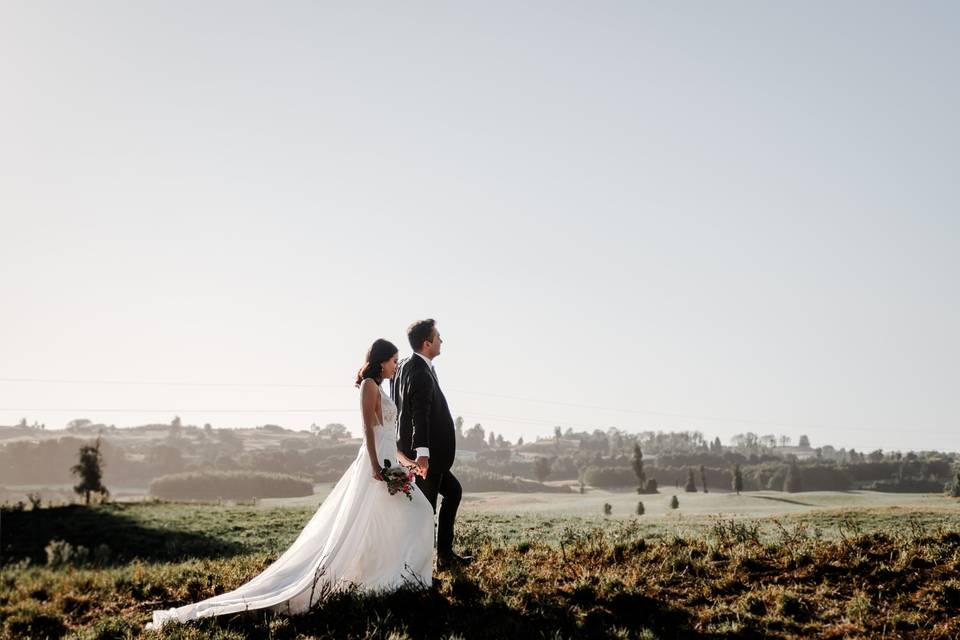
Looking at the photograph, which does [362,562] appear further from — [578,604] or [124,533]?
[124,533]

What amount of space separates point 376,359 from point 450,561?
2.99 meters

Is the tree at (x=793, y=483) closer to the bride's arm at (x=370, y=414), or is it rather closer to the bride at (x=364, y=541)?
the bride at (x=364, y=541)

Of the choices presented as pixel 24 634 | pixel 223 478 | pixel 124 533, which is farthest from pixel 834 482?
pixel 24 634

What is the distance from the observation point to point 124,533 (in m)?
26.0

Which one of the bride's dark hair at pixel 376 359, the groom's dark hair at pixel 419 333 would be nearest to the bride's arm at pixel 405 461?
the bride's dark hair at pixel 376 359

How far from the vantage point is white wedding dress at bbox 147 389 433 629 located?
7.04 metres

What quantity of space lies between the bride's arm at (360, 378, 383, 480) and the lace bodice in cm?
15

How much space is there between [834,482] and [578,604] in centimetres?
20573

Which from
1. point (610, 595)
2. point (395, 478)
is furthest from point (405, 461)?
point (610, 595)

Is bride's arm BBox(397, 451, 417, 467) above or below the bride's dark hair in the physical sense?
below

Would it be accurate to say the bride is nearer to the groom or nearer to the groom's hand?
the groom's hand

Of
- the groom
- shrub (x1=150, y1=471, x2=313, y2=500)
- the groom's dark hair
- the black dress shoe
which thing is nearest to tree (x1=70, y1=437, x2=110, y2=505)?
the black dress shoe

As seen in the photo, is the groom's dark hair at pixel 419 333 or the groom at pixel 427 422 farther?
the groom's dark hair at pixel 419 333

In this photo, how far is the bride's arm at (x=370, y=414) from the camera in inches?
304
